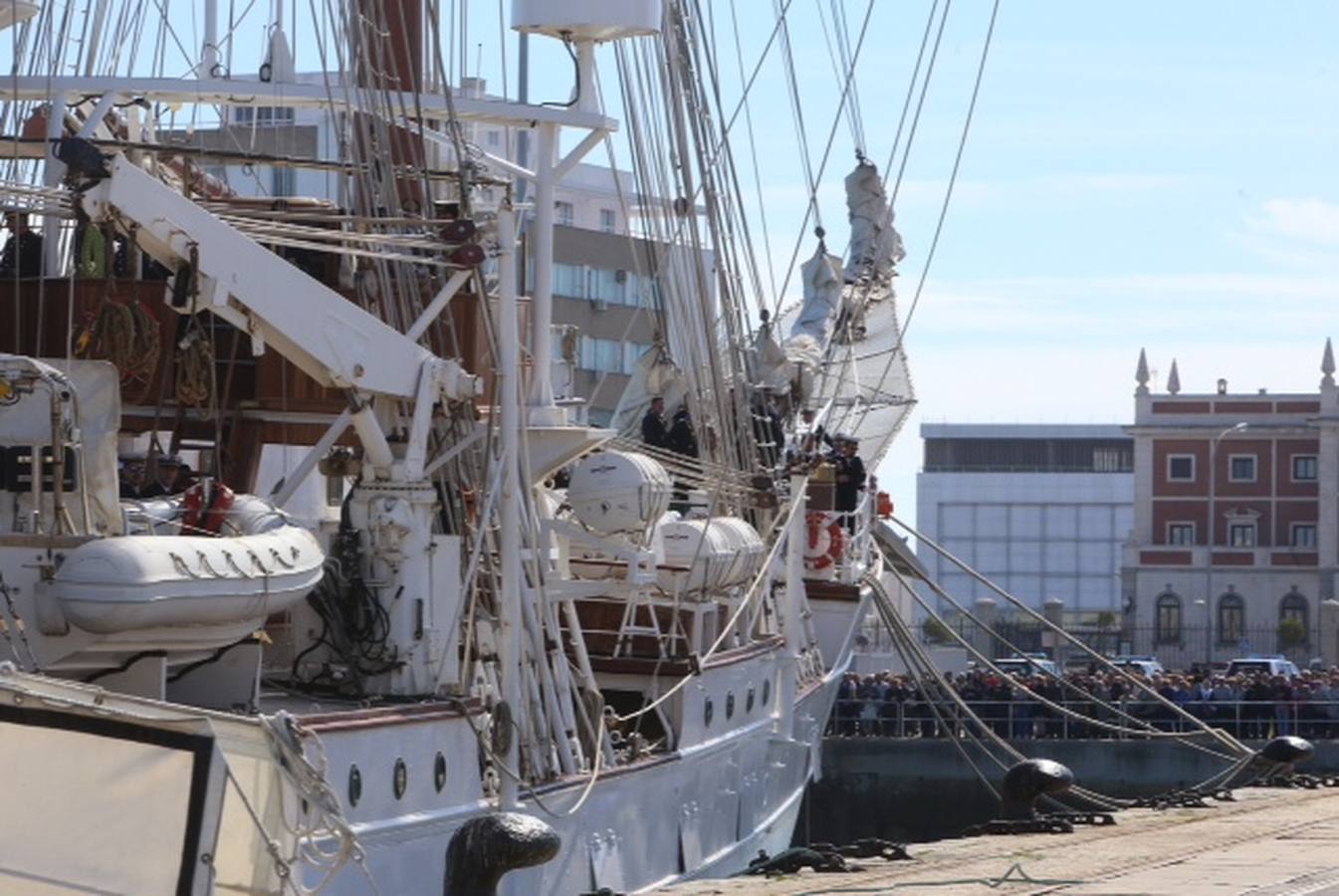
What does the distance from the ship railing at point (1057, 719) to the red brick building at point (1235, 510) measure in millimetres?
80729

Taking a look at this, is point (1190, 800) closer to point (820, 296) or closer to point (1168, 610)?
point (820, 296)

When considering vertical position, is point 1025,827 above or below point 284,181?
below

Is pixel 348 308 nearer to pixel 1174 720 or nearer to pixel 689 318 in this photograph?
pixel 689 318

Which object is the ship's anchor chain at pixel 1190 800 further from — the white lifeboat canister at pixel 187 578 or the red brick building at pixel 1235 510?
the red brick building at pixel 1235 510

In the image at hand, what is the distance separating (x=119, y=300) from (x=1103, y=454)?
6147 inches

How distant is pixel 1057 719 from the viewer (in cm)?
5209

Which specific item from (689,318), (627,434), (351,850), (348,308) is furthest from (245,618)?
(627,434)

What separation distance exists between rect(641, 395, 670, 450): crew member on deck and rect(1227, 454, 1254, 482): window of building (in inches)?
4038

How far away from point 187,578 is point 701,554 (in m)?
11.2

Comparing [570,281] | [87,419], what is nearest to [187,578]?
[87,419]

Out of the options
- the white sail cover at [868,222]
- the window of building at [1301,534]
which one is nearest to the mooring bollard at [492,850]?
the white sail cover at [868,222]

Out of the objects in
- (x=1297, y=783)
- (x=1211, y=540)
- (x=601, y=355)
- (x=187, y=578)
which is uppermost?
(x=601, y=355)

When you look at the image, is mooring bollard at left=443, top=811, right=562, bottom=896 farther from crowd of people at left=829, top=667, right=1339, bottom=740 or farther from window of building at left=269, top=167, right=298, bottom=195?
window of building at left=269, top=167, right=298, bottom=195

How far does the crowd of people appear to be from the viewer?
5078cm
